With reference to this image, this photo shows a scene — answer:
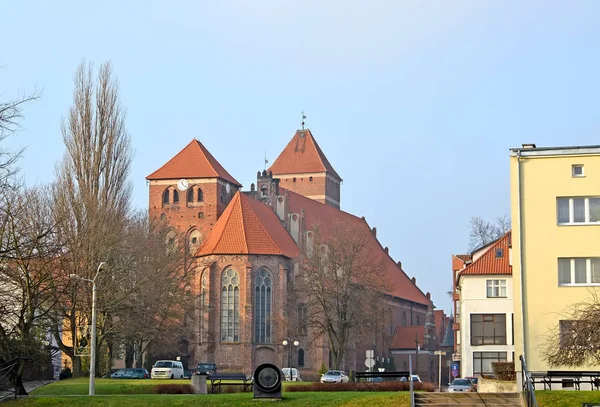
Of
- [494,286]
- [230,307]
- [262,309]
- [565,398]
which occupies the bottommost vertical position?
[565,398]

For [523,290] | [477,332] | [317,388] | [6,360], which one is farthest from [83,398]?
[477,332]

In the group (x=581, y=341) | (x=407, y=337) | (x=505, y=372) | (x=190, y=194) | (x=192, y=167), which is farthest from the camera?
(x=407, y=337)

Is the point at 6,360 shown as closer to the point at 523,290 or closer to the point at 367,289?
the point at 523,290

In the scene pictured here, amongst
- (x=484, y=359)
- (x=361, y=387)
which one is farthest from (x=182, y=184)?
(x=361, y=387)

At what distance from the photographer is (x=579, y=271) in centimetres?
3916

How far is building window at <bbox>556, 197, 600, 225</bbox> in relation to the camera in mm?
39250

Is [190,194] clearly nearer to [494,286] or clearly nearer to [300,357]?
[300,357]

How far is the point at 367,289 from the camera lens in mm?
76938

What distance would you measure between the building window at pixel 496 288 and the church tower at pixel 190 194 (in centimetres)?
3777

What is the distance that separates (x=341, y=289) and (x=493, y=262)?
50.5ft

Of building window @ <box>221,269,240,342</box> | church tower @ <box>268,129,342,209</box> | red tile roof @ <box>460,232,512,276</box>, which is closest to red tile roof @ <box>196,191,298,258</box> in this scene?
building window @ <box>221,269,240,342</box>

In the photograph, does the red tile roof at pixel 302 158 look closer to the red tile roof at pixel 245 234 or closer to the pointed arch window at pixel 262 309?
the red tile roof at pixel 245 234

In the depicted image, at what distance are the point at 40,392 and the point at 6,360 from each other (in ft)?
13.8

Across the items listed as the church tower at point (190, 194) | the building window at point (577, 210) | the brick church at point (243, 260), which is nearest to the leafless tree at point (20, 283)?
the building window at point (577, 210)
